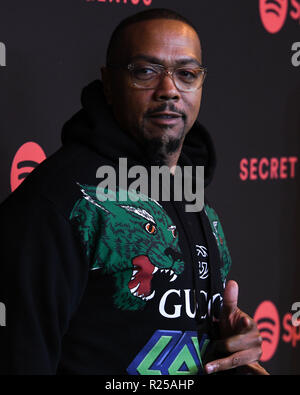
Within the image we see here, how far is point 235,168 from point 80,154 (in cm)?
84

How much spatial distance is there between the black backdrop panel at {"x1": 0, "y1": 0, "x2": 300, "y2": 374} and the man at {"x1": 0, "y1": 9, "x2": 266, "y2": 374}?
360 mm

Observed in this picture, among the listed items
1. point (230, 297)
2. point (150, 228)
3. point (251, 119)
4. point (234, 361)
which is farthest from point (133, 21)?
point (251, 119)

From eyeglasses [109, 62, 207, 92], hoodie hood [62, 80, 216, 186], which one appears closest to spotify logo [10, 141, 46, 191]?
hoodie hood [62, 80, 216, 186]

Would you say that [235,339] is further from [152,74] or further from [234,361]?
[152,74]

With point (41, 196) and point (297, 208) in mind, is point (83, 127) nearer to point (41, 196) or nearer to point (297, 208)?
point (41, 196)

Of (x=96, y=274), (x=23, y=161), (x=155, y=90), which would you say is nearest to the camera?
(x=96, y=274)

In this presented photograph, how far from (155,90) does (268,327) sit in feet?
3.44

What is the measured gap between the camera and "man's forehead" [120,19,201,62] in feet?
3.46

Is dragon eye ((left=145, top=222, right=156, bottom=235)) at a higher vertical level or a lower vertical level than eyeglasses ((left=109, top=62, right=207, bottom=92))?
lower

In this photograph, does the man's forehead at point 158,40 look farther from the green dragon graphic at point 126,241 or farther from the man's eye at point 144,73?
the green dragon graphic at point 126,241

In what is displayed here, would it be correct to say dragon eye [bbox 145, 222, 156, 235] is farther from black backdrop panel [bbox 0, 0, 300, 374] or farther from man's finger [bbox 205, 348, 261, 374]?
black backdrop panel [bbox 0, 0, 300, 374]

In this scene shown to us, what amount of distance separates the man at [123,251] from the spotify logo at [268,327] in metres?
0.75

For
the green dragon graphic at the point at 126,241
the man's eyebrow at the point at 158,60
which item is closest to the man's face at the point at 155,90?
the man's eyebrow at the point at 158,60

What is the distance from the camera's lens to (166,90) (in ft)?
3.45
